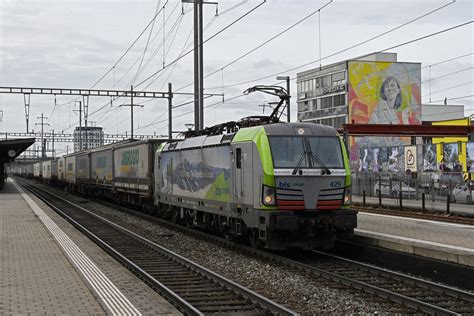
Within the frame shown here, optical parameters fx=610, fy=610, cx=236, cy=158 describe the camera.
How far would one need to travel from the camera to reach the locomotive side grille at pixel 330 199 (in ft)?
43.3

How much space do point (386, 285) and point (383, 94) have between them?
250 ft

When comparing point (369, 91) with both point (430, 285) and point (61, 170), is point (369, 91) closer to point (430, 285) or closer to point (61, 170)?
point (61, 170)

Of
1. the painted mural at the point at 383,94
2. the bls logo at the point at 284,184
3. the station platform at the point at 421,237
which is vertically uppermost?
the painted mural at the point at 383,94

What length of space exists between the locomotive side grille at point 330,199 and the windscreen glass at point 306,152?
22.2 inches

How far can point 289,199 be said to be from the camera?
1293 cm

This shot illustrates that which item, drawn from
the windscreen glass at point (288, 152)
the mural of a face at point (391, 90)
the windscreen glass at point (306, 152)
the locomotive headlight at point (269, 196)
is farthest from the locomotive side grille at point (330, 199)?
the mural of a face at point (391, 90)

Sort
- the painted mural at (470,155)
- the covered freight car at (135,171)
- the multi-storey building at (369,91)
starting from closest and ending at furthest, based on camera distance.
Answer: the covered freight car at (135,171) < the painted mural at (470,155) < the multi-storey building at (369,91)

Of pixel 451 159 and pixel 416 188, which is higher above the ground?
pixel 451 159

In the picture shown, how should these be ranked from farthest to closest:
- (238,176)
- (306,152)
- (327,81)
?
(327,81), (238,176), (306,152)

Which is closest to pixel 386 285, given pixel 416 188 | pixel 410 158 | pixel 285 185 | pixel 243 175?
pixel 285 185

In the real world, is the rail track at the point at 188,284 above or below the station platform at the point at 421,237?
below

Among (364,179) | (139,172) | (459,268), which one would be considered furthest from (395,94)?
(459,268)

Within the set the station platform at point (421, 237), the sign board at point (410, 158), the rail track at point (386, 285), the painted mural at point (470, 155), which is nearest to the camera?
the rail track at point (386, 285)

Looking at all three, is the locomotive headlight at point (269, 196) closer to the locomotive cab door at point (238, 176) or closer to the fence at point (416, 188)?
the locomotive cab door at point (238, 176)
